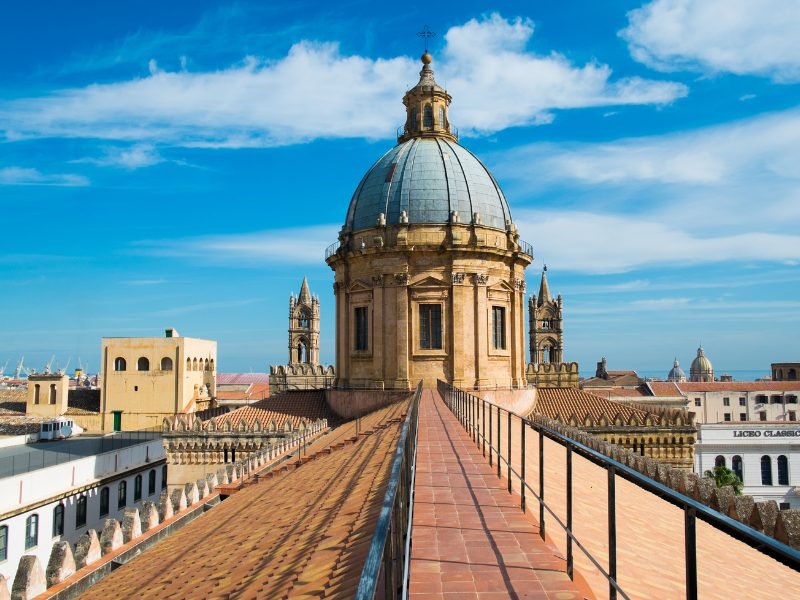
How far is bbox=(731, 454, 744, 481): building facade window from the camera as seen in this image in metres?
48.9

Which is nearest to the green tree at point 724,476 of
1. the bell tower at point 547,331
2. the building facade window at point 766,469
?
the building facade window at point 766,469

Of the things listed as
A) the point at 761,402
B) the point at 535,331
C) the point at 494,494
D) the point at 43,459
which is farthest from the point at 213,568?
the point at 761,402

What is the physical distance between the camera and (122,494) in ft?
114

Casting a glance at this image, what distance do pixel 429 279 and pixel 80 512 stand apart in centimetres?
1964

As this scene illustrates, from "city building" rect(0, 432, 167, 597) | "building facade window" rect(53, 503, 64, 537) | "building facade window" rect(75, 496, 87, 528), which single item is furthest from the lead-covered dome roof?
"building facade window" rect(53, 503, 64, 537)

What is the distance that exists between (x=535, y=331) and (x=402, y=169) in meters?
24.7

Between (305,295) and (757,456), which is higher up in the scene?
(305,295)

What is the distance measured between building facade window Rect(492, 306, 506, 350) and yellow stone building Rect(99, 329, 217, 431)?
34008 mm

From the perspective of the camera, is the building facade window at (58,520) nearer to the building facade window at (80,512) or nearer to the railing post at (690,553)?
the building facade window at (80,512)

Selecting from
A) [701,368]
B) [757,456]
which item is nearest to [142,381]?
[757,456]

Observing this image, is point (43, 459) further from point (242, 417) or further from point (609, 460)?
point (609, 460)

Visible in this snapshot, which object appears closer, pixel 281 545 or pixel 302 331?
pixel 281 545

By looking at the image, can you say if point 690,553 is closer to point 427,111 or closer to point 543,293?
point 427,111

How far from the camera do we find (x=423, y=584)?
4734 mm
